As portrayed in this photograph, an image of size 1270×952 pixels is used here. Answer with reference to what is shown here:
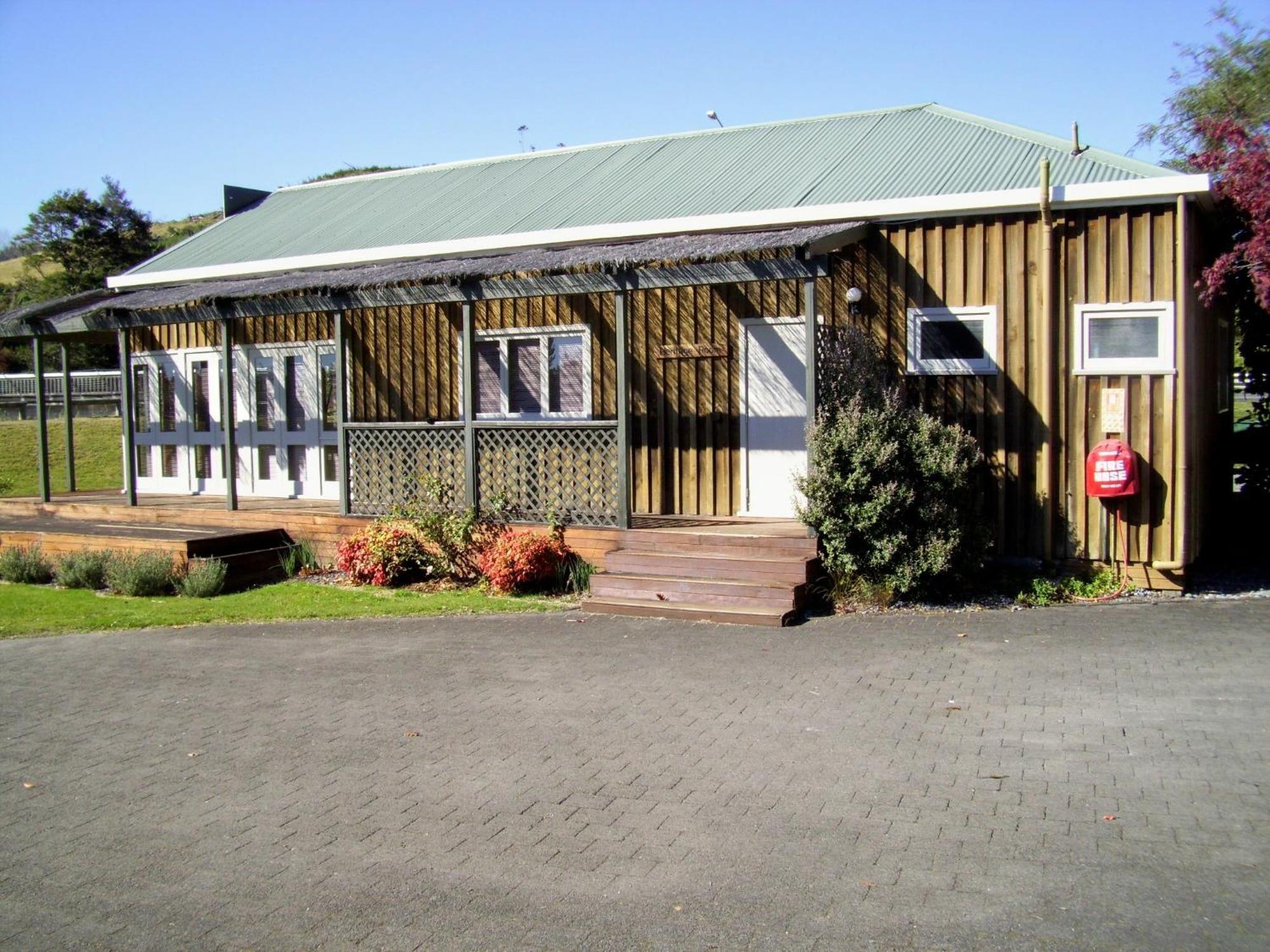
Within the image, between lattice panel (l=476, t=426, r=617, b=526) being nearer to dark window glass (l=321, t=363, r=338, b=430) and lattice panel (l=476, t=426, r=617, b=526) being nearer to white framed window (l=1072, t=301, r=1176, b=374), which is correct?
dark window glass (l=321, t=363, r=338, b=430)

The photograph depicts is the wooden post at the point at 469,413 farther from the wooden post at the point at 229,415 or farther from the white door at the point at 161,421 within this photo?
the white door at the point at 161,421

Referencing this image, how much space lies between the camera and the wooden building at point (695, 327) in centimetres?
1038

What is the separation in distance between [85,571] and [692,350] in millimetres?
7708

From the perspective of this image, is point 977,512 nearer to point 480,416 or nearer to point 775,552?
point 775,552

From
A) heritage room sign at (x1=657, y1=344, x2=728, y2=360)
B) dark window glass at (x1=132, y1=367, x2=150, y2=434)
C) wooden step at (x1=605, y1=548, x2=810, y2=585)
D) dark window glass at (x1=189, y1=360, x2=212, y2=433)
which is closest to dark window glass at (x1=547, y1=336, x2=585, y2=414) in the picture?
heritage room sign at (x1=657, y1=344, x2=728, y2=360)

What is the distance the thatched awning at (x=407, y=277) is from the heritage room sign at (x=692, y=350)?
1.32 metres

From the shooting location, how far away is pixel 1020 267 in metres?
10.7

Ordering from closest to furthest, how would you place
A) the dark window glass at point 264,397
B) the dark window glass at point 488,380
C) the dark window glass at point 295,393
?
1. the dark window glass at point 488,380
2. the dark window glass at point 295,393
3. the dark window glass at point 264,397

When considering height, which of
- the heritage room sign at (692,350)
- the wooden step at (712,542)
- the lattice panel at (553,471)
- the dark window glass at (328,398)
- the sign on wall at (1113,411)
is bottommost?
the wooden step at (712,542)

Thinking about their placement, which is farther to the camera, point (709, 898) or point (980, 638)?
point (980, 638)

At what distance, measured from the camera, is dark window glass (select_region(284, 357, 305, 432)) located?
16.0 meters

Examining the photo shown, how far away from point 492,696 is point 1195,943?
15.6 ft

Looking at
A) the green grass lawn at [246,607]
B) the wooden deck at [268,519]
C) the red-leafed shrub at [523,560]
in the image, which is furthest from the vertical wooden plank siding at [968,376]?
the green grass lawn at [246,607]

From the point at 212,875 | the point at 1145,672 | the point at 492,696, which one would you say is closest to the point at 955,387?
the point at 1145,672
